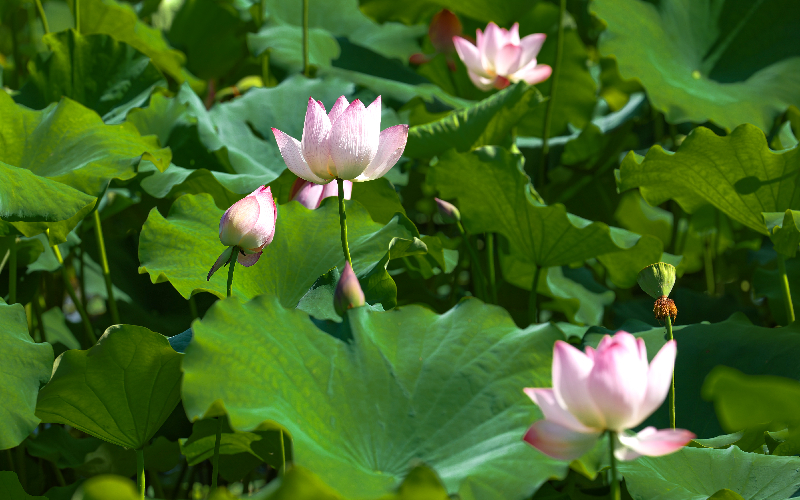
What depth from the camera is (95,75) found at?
1.42 meters

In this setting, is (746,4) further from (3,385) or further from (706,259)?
(3,385)

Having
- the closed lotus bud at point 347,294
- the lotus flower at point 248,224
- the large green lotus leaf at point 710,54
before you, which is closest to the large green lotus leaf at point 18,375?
the lotus flower at point 248,224

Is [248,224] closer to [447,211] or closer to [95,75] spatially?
[447,211]

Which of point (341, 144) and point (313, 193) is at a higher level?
point (341, 144)

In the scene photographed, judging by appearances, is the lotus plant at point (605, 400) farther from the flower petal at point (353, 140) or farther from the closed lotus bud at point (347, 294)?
the flower petal at point (353, 140)

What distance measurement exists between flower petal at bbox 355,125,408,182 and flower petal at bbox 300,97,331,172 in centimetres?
6

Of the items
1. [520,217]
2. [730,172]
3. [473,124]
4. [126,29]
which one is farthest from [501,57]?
[126,29]

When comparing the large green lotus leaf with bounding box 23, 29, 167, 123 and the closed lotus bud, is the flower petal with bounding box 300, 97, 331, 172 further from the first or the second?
the large green lotus leaf with bounding box 23, 29, 167, 123

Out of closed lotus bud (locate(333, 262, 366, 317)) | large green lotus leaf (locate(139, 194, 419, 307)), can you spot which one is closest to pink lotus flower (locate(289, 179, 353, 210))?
large green lotus leaf (locate(139, 194, 419, 307))

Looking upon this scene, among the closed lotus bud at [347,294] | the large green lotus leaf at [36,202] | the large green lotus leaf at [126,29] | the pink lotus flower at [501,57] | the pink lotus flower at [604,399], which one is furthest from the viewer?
the large green lotus leaf at [126,29]

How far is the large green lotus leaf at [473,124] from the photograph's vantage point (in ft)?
4.00

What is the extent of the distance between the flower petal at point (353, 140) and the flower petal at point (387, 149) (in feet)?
0.09

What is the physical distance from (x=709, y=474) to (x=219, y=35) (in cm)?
169

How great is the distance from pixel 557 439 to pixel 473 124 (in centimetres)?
78
